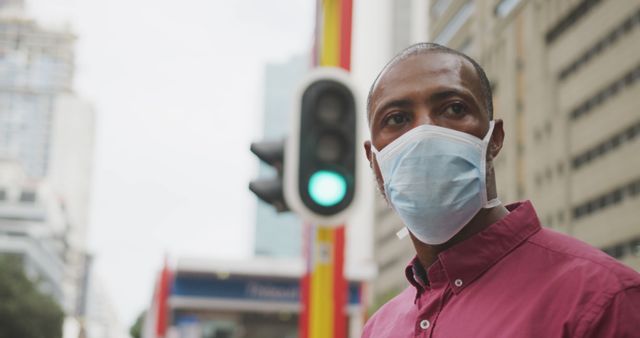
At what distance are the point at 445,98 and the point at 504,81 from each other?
191 feet

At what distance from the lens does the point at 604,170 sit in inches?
1886

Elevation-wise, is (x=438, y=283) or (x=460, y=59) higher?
(x=460, y=59)

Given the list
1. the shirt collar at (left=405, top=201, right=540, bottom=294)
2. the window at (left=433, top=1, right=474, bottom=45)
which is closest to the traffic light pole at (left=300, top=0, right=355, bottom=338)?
the shirt collar at (left=405, top=201, right=540, bottom=294)

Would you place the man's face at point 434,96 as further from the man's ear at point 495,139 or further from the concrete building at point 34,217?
the concrete building at point 34,217

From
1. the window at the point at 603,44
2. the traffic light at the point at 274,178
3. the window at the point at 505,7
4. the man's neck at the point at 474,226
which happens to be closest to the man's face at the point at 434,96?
the man's neck at the point at 474,226


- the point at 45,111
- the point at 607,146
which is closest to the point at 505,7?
the point at 607,146

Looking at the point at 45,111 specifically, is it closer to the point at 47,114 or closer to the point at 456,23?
the point at 47,114

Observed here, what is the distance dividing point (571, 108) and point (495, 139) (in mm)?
51536

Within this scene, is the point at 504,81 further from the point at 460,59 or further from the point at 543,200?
the point at 460,59

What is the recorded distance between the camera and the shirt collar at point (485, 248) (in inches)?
75.5

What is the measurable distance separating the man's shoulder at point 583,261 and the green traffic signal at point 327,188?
2940 mm

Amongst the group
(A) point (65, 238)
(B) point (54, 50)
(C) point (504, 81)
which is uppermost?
(B) point (54, 50)

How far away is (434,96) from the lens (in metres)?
2.04

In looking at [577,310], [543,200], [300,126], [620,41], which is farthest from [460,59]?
[543,200]
